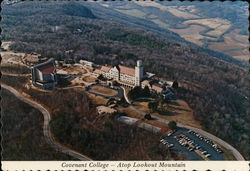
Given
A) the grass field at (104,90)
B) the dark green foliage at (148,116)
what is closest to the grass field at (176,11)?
the grass field at (104,90)

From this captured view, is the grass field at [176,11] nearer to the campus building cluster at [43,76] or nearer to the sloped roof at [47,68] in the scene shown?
the sloped roof at [47,68]

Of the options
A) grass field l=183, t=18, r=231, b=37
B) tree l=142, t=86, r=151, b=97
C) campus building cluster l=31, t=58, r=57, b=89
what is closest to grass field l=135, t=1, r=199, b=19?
grass field l=183, t=18, r=231, b=37

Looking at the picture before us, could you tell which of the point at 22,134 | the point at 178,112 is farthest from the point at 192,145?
the point at 22,134

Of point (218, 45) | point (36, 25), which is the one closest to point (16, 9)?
point (36, 25)

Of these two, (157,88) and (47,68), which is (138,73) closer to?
(157,88)

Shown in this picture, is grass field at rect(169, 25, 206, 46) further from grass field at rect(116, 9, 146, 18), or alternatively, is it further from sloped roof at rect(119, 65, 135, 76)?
sloped roof at rect(119, 65, 135, 76)

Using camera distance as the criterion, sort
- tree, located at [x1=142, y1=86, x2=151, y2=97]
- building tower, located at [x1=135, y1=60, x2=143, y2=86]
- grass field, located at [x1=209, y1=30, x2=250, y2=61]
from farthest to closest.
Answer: grass field, located at [x1=209, y1=30, x2=250, y2=61], building tower, located at [x1=135, y1=60, x2=143, y2=86], tree, located at [x1=142, y1=86, x2=151, y2=97]
